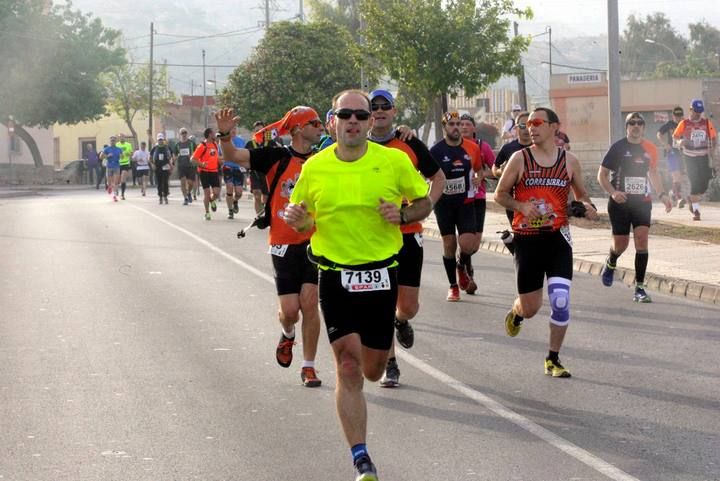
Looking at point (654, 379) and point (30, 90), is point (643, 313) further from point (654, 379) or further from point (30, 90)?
point (30, 90)

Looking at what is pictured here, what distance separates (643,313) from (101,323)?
508 cm

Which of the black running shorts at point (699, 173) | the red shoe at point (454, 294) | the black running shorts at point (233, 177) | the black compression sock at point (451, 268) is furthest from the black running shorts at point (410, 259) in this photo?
the black running shorts at point (233, 177)

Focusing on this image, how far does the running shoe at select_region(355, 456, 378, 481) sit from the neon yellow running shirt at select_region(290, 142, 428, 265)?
0.97m

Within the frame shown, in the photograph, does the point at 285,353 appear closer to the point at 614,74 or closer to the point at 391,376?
the point at 391,376

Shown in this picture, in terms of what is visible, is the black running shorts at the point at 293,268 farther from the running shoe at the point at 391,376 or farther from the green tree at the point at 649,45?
the green tree at the point at 649,45

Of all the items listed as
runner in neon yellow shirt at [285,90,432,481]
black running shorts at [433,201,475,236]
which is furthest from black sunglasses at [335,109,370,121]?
black running shorts at [433,201,475,236]

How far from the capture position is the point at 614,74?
2309 cm

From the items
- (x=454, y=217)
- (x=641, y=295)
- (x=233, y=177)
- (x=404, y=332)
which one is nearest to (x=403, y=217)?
(x=404, y=332)

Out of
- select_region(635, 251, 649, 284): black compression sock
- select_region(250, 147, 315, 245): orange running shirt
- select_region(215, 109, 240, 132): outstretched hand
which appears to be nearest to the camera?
select_region(215, 109, 240, 132): outstretched hand

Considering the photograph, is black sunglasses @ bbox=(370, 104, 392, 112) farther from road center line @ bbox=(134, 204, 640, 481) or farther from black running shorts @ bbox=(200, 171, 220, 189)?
black running shorts @ bbox=(200, 171, 220, 189)

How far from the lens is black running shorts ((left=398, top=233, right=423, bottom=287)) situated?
9.73m

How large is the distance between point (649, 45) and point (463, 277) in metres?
125

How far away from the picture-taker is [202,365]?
10320 millimetres

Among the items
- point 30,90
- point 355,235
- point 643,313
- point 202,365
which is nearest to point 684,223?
point 643,313
